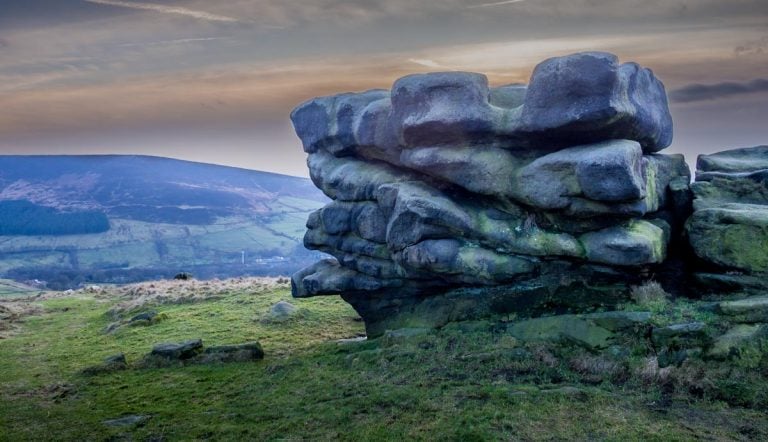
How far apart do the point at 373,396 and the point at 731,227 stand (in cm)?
1722

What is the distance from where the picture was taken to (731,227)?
24.3 m

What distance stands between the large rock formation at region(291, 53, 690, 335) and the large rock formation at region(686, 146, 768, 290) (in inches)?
53.9

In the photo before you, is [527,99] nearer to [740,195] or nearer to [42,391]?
[740,195]

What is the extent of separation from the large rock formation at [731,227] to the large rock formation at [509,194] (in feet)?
4.49

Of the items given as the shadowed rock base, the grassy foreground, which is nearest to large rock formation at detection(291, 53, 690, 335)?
the shadowed rock base

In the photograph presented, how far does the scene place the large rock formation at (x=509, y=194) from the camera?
24.3 m

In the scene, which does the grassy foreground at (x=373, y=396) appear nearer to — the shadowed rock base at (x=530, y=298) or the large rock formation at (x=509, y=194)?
the shadowed rock base at (x=530, y=298)

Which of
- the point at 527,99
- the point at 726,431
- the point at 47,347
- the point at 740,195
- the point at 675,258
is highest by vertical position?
the point at 527,99

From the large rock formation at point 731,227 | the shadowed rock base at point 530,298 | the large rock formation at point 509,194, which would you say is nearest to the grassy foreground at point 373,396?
the shadowed rock base at point 530,298

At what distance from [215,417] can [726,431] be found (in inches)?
705

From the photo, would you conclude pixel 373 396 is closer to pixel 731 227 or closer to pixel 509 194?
pixel 509 194

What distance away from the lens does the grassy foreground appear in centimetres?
1777

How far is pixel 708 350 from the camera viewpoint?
20.1 metres

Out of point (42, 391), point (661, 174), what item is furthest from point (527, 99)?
point (42, 391)
